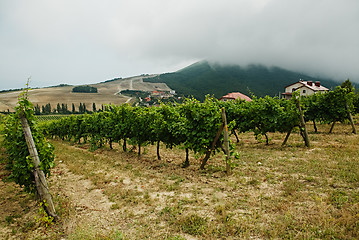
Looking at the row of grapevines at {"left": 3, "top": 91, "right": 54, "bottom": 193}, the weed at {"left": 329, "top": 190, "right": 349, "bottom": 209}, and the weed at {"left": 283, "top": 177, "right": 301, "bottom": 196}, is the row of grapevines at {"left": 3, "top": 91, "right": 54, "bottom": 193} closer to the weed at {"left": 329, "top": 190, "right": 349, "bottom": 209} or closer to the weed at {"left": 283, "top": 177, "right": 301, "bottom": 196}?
the weed at {"left": 283, "top": 177, "right": 301, "bottom": 196}

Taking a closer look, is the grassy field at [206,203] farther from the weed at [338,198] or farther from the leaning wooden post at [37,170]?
the leaning wooden post at [37,170]

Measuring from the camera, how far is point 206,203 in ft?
17.0

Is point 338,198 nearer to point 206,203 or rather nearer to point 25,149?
point 206,203

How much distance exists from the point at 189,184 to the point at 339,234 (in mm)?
4120

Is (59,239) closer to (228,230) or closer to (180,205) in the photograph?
(180,205)

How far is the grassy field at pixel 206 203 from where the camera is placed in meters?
4.04

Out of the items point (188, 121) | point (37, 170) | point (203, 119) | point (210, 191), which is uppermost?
point (203, 119)

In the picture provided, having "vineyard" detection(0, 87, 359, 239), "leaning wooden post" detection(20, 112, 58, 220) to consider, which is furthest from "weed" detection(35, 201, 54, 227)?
"vineyard" detection(0, 87, 359, 239)

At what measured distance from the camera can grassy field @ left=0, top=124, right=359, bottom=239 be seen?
4039mm

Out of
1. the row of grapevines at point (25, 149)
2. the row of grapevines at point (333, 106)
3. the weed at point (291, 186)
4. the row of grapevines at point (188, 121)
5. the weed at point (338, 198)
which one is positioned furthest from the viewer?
the row of grapevines at point (333, 106)

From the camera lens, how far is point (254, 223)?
4.18 meters

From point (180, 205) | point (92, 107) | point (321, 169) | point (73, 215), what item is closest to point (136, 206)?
point (180, 205)

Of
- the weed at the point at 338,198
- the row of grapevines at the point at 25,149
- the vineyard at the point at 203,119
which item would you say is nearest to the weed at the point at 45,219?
the row of grapevines at the point at 25,149

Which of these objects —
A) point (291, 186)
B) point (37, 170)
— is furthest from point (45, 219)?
point (291, 186)
